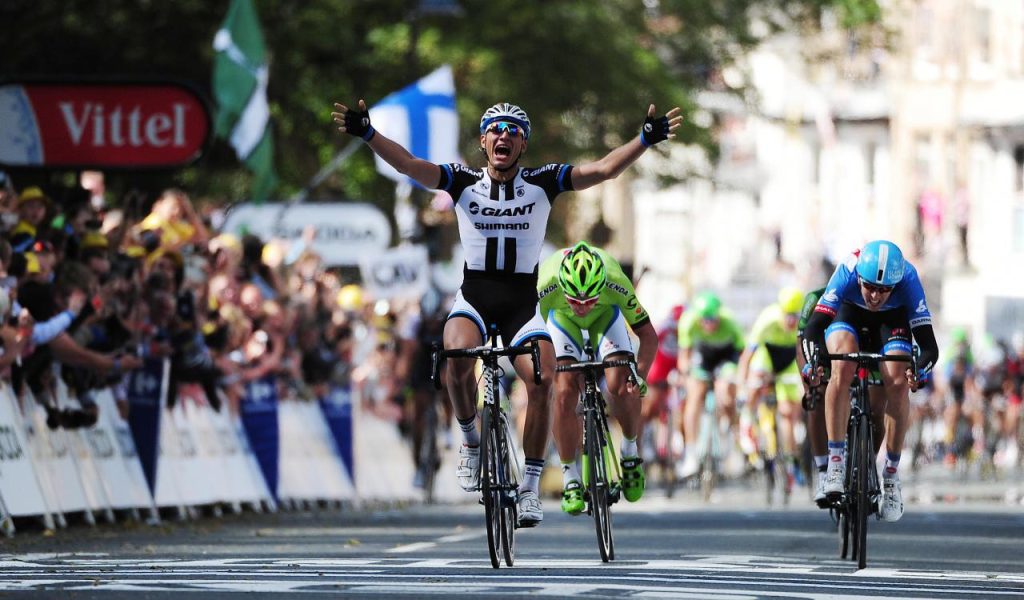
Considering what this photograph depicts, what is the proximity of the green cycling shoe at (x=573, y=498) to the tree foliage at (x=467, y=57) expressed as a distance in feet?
60.4

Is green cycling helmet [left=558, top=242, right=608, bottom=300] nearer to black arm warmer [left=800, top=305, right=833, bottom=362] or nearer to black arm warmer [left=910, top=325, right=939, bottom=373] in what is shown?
black arm warmer [left=800, top=305, right=833, bottom=362]

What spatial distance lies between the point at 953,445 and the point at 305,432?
16.2 meters

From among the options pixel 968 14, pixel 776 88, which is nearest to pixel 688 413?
pixel 968 14

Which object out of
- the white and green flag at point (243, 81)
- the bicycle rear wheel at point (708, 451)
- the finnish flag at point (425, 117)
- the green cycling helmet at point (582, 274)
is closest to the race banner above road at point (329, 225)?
the finnish flag at point (425, 117)

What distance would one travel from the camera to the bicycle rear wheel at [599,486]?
1461 cm

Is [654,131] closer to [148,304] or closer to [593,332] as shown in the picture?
[593,332]

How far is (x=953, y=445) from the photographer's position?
1505 inches

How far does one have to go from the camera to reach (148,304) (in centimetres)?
1975

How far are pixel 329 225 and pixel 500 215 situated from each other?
15972 millimetres

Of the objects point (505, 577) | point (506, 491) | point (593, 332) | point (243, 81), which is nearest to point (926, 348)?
point (593, 332)

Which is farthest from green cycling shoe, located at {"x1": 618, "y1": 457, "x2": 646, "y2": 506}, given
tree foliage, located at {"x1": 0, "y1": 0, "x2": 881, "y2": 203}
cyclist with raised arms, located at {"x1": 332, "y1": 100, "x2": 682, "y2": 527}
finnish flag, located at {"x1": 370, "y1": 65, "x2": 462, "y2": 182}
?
tree foliage, located at {"x1": 0, "y1": 0, "x2": 881, "y2": 203}

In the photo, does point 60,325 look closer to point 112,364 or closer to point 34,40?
point 112,364

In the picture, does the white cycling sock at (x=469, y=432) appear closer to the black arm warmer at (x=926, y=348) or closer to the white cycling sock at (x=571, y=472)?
the white cycling sock at (x=571, y=472)

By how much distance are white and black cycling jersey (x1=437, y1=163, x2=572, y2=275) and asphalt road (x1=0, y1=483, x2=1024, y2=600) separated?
1.57 metres
